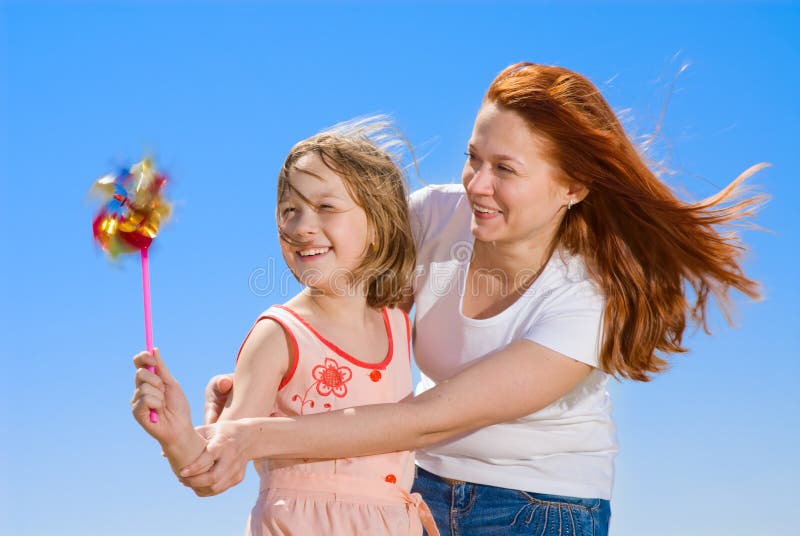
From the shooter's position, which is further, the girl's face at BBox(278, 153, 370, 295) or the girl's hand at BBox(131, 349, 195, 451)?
the girl's face at BBox(278, 153, 370, 295)

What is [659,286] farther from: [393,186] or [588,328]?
[393,186]

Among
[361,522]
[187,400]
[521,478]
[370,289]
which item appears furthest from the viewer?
[521,478]

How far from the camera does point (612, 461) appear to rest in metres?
3.81

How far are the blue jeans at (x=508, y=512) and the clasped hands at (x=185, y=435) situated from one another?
1.03m

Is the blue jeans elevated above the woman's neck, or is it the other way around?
the woman's neck

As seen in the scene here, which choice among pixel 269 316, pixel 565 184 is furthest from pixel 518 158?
pixel 269 316

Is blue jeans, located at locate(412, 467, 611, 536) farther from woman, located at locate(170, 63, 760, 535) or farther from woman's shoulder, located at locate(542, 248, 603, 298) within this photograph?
woman's shoulder, located at locate(542, 248, 603, 298)

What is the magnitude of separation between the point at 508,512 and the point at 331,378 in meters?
0.89

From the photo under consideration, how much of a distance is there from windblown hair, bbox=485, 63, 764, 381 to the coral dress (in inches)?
34.5

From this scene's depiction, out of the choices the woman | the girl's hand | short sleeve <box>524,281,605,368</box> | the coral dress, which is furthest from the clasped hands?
short sleeve <box>524,281,605,368</box>

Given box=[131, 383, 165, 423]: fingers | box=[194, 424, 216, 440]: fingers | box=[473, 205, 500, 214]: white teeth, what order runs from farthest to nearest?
box=[473, 205, 500, 214]: white teeth < box=[194, 424, 216, 440]: fingers < box=[131, 383, 165, 423]: fingers

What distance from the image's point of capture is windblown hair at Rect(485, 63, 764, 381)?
3549 mm

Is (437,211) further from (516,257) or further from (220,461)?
(220,461)

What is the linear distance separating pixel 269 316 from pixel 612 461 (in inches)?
58.1
